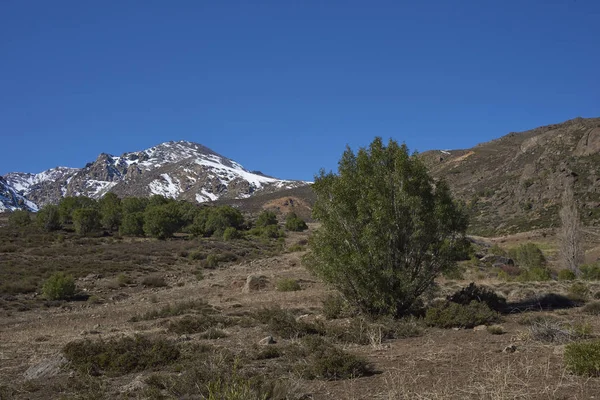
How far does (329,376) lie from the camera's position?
7.96m

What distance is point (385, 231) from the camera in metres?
13.9

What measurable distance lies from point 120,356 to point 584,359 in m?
8.08

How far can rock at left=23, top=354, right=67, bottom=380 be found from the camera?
29.1ft

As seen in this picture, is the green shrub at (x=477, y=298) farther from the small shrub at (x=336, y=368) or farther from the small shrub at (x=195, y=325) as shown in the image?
the small shrub at (x=336, y=368)

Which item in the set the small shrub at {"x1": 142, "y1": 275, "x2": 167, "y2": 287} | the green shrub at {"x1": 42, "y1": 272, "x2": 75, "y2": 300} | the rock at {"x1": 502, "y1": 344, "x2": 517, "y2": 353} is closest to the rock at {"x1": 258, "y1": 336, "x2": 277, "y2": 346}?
the rock at {"x1": 502, "y1": 344, "x2": 517, "y2": 353}

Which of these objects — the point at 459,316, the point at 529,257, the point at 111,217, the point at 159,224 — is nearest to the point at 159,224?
the point at 159,224

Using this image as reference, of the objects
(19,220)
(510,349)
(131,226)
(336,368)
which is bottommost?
(510,349)

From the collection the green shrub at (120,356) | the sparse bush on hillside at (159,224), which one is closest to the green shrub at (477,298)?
the green shrub at (120,356)

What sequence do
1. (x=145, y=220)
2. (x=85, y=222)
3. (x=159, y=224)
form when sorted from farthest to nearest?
(x=145, y=220), (x=159, y=224), (x=85, y=222)

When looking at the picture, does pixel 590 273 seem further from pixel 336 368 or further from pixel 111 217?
pixel 111 217

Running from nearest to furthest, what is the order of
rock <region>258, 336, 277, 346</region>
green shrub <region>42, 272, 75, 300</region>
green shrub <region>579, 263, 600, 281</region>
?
rock <region>258, 336, 277, 346</region> < green shrub <region>42, 272, 75, 300</region> < green shrub <region>579, 263, 600, 281</region>

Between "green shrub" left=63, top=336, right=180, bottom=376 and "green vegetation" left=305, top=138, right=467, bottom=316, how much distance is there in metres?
5.80

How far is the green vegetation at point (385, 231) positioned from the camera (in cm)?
1375

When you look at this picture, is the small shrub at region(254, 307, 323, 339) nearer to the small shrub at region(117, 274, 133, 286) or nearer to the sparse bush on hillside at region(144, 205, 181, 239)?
the small shrub at region(117, 274, 133, 286)
